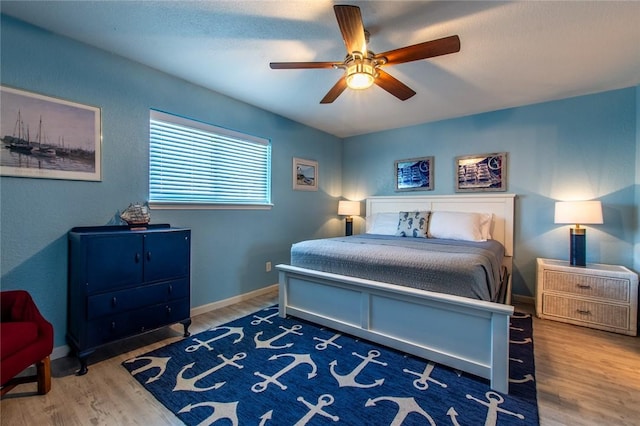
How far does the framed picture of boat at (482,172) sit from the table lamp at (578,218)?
0.74 meters

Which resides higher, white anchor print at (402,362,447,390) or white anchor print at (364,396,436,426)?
white anchor print at (402,362,447,390)

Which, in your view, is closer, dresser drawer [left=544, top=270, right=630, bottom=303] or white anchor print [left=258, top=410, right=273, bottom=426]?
white anchor print [left=258, top=410, right=273, bottom=426]

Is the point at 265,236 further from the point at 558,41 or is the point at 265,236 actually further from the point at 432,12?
the point at 558,41

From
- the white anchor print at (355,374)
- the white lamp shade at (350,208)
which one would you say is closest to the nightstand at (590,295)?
the white anchor print at (355,374)

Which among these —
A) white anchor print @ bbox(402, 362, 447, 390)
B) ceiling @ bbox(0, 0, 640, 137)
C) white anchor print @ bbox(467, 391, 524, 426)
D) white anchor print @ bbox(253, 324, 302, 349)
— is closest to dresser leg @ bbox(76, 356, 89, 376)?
white anchor print @ bbox(253, 324, 302, 349)

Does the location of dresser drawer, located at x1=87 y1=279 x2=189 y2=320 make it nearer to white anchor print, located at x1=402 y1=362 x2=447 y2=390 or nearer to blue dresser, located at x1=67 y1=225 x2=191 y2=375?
blue dresser, located at x1=67 y1=225 x2=191 y2=375

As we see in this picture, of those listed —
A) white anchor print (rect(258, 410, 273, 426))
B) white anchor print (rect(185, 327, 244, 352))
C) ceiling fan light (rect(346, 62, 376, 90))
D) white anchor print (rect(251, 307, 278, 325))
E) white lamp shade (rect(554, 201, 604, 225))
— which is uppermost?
ceiling fan light (rect(346, 62, 376, 90))

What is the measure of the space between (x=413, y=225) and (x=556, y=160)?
1728 mm

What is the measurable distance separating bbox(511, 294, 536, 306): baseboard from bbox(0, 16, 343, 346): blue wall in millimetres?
3000

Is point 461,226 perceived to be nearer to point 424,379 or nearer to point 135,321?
point 424,379

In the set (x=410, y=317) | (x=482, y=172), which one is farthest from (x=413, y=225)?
(x=410, y=317)

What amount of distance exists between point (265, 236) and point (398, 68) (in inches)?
95.1

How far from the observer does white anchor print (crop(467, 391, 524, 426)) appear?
1.46m

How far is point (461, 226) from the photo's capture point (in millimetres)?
3221
